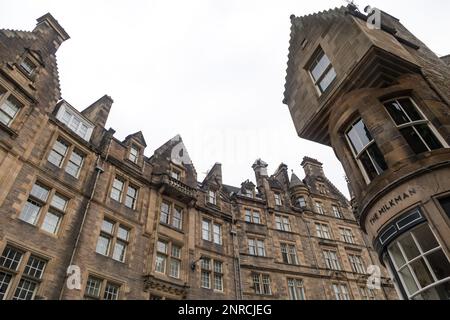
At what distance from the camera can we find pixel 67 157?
17.1 meters

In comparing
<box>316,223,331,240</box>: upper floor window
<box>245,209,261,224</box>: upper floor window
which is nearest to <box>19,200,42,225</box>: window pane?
<box>245,209,261,224</box>: upper floor window

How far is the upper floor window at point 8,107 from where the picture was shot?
1443 cm

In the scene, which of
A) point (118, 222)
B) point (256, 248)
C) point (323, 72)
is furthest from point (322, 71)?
point (256, 248)

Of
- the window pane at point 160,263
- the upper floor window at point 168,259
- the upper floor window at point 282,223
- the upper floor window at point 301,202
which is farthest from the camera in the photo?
the upper floor window at point 301,202

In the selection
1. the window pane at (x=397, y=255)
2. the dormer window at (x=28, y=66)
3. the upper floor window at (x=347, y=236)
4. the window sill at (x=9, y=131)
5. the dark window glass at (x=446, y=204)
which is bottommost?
the window pane at (x=397, y=255)

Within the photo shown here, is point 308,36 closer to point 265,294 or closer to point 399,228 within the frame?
point 399,228

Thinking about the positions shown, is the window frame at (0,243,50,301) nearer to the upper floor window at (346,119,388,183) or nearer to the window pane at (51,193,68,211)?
the window pane at (51,193,68,211)

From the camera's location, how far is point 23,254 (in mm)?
12961

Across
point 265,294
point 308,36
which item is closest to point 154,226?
point 265,294

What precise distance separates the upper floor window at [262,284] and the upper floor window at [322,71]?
17193 mm

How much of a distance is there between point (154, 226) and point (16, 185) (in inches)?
329

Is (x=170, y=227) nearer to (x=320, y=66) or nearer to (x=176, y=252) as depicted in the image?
(x=176, y=252)

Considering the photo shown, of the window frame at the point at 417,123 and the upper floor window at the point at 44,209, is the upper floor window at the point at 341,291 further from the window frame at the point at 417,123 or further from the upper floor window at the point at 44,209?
the upper floor window at the point at 44,209

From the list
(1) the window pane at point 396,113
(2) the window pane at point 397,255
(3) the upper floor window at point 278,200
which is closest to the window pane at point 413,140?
(1) the window pane at point 396,113
